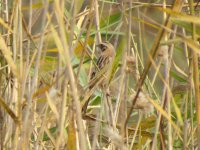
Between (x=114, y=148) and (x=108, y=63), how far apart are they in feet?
1.18

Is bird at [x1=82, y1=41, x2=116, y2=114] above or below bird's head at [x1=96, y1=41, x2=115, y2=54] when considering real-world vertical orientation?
below

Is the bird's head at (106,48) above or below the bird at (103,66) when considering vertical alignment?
above

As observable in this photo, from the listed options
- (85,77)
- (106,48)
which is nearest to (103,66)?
(106,48)

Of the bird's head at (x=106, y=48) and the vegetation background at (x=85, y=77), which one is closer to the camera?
the vegetation background at (x=85, y=77)

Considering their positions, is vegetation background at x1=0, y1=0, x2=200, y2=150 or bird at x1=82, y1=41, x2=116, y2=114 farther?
bird at x1=82, y1=41, x2=116, y2=114

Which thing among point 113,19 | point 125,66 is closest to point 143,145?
point 113,19

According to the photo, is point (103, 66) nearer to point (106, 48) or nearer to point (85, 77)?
point (106, 48)

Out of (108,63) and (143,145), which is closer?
(108,63)

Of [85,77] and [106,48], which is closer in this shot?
[106,48]

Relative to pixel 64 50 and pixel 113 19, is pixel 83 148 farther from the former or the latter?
pixel 113 19

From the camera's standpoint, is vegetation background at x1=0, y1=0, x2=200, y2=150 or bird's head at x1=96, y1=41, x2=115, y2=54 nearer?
vegetation background at x1=0, y1=0, x2=200, y2=150

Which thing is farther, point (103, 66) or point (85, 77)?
point (85, 77)

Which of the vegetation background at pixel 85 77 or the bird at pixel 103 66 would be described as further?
the bird at pixel 103 66

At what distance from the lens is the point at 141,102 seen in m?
1.09
